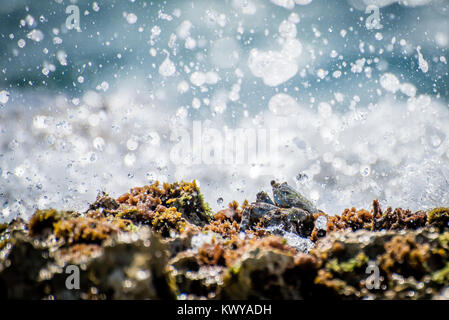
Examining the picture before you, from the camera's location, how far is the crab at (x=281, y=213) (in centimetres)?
723

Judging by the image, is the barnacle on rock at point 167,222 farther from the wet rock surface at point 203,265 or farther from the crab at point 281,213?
the wet rock surface at point 203,265

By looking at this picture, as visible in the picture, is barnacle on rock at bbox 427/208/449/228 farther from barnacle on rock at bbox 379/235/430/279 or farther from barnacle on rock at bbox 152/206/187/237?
barnacle on rock at bbox 152/206/187/237

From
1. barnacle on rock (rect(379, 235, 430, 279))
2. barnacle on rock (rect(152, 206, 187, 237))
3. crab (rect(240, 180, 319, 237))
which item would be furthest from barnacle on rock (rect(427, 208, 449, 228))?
barnacle on rock (rect(152, 206, 187, 237))

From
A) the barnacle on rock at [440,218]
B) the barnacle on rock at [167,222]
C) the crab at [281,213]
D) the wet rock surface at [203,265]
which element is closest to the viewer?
the wet rock surface at [203,265]

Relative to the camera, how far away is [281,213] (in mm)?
7387

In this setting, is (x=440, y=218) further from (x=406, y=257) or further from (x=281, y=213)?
(x=406, y=257)

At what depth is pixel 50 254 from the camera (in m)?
3.07

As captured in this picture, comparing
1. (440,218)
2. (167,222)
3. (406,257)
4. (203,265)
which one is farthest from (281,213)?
(406,257)

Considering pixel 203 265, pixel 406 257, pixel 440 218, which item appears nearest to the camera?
pixel 406 257

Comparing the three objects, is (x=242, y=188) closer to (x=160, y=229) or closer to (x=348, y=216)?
(x=348, y=216)

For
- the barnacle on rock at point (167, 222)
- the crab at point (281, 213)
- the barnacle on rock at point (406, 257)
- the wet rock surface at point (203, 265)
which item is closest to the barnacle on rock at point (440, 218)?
the crab at point (281, 213)

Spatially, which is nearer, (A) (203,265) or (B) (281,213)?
(A) (203,265)

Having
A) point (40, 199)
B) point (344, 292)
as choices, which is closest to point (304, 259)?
point (344, 292)

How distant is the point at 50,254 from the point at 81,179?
9.48 m
